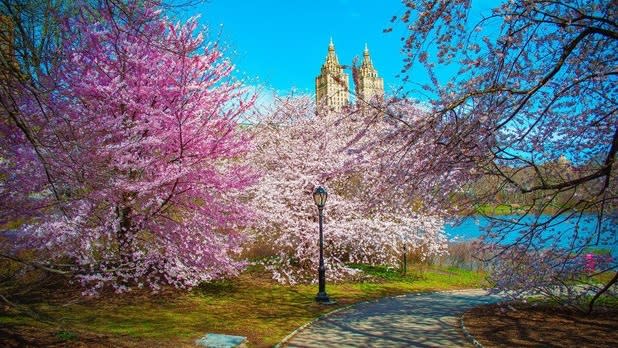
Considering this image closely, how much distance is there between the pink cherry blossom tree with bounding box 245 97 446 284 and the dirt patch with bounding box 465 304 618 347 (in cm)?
533

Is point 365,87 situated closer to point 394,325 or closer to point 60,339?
point 394,325

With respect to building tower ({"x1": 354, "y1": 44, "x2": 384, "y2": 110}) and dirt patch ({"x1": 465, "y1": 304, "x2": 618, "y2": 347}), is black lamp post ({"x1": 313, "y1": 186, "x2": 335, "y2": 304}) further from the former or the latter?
building tower ({"x1": 354, "y1": 44, "x2": 384, "y2": 110})

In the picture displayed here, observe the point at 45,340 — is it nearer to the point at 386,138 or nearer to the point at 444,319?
the point at 386,138

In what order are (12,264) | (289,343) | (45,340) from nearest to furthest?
1. (45,340)
2. (289,343)
3. (12,264)

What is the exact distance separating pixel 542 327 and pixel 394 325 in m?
2.61

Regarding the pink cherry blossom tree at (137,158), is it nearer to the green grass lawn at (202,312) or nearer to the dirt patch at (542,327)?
the green grass lawn at (202,312)

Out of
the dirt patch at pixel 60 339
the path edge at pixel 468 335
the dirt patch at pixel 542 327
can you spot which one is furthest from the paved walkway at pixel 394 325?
the dirt patch at pixel 60 339

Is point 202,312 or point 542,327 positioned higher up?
point 542,327

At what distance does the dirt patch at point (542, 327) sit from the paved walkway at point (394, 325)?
44cm

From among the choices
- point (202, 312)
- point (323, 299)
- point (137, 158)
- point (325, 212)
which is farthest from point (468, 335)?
point (325, 212)

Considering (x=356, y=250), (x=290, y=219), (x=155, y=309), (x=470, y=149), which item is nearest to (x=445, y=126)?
(x=470, y=149)

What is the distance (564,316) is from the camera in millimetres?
8680

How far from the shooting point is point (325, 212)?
15625 mm

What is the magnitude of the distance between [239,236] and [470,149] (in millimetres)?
7147
